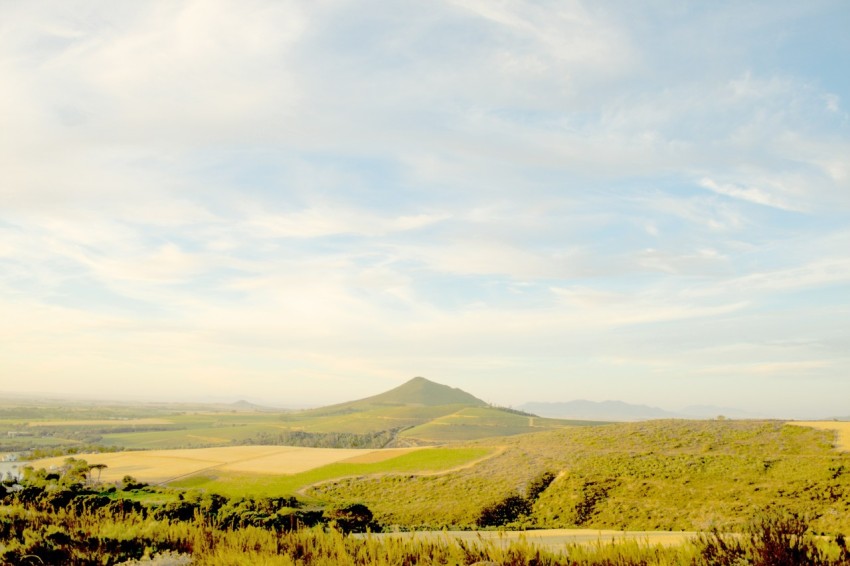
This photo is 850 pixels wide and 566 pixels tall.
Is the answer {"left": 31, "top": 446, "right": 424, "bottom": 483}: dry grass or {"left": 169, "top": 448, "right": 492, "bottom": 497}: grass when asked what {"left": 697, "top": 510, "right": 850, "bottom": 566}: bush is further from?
{"left": 31, "top": 446, "right": 424, "bottom": 483}: dry grass

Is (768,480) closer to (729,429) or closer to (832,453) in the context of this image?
(832,453)

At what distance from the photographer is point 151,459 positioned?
70.1 m

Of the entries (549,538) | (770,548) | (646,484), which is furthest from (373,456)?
(770,548)

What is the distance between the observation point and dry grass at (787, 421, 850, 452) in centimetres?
4362

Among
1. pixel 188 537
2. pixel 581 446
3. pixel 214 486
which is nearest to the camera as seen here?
pixel 188 537

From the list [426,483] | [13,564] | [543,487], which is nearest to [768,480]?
[543,487]

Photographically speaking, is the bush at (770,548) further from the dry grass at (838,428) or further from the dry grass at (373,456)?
the dry grass at (373,456)

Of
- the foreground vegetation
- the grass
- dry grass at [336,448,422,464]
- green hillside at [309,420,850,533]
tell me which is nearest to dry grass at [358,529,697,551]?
the foreground vegetation

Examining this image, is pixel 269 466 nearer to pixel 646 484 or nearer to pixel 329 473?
pixel 329 473

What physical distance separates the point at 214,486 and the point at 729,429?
175 feet

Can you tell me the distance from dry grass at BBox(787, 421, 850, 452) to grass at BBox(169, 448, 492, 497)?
31673 millimetres

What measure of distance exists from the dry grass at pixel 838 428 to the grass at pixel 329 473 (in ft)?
104

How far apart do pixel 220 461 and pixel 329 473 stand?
20.3 meters

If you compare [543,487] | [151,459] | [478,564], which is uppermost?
[478,564]
